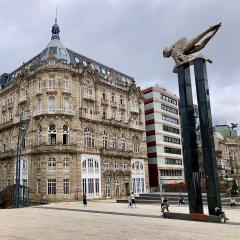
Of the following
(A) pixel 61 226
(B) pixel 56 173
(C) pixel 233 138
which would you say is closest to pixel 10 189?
(B) pixel 56 173

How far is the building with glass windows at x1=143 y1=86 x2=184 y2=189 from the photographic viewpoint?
7951cm

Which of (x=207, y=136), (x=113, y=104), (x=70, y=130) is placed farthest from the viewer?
(x=113, y=104)

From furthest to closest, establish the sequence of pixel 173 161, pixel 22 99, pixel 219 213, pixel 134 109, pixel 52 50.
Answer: pixel 173 161 → pixel 134 109 → pixel 22 99 → pixel 52 50 → pixel 219 213

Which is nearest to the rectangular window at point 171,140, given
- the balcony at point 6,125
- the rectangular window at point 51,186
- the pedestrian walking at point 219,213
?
the rectangular window at point 51,186

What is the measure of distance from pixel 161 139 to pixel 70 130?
30421mm

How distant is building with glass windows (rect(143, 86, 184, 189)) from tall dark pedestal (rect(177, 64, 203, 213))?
5012 centimetres

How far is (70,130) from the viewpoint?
57.5 meters

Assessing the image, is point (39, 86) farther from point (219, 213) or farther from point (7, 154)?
point (219, 213)

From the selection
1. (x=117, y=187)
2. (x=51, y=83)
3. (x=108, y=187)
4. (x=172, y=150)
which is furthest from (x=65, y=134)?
(x=172, y=150)

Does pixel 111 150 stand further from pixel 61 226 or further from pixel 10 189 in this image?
pixel 61 226

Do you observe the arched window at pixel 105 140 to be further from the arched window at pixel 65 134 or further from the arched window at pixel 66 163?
the arched window at pixel 66 163

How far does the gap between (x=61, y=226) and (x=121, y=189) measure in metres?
42.0

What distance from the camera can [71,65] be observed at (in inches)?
2341

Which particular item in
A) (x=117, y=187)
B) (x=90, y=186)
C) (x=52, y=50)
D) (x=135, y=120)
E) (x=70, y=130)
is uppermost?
(x=52, y=50)
